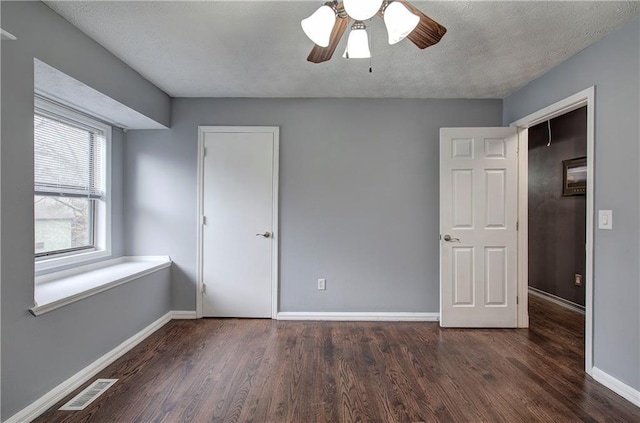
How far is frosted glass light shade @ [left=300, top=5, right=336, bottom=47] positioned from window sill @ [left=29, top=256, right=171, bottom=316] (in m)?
2.19

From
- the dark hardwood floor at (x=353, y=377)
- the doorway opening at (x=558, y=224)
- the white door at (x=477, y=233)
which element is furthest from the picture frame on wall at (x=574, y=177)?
the dark hardwood floor at (x=353, y=377)

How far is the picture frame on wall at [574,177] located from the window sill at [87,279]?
4709mm

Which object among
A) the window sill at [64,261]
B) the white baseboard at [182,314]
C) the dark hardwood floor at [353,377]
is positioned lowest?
the dark hardwood floor at [353,377]

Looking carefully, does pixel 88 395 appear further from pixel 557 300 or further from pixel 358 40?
pixel 557 300

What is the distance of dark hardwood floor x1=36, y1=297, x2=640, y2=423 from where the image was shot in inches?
72.1

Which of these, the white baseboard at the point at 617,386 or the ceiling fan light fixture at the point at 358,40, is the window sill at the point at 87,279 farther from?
the white baseboard at the point at 617,386

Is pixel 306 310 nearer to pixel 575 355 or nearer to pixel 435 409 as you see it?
pixel 435 409

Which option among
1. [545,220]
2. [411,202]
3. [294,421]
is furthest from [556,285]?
[294,421]

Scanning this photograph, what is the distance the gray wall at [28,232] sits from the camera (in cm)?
166

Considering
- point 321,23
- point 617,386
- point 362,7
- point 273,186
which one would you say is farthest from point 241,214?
point 617,386

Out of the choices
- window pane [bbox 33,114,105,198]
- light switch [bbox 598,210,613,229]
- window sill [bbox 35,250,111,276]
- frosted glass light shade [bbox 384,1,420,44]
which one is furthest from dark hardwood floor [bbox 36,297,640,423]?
frosted glass light shade [bbox 384,1,420,44]

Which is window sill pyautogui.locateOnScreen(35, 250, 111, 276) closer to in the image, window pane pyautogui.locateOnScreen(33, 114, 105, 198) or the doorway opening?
window pane pyautogui.locateOnScreen(33, 114, 105, 198)

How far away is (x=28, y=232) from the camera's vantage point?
1.78 m

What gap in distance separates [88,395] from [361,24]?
2.82m
